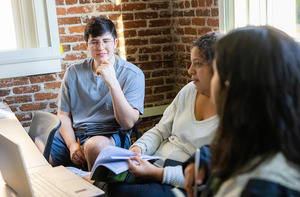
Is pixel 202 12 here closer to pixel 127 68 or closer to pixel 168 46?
pixel 168 46

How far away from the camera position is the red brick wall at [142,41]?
11.7ft

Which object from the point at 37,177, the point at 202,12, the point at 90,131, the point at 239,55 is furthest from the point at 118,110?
the point at 239,55

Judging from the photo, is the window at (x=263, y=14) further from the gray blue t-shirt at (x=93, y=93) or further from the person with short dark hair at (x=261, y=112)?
the person with short dark hair at (x=261, y=112)

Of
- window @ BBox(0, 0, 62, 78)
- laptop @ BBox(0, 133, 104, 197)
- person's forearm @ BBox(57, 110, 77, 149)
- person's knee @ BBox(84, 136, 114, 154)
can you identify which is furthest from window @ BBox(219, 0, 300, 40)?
laptop @ BBox(0, 133, 104, 197)

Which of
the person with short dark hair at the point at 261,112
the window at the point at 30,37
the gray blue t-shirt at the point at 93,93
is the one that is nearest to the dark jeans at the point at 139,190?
the person with short dark hair at the point at 261,112

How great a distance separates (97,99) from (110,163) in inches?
47.4

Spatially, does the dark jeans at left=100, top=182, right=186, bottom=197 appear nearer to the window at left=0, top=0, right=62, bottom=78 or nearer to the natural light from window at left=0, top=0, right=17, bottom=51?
the window at left=0, top=0, right=62, bottom=78

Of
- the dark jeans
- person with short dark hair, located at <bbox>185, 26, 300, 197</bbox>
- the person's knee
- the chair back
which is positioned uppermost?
person with short dark hair, located at <bbox>185, 26, 300, 197</bbox>

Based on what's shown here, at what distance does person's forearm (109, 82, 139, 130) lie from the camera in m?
2.70

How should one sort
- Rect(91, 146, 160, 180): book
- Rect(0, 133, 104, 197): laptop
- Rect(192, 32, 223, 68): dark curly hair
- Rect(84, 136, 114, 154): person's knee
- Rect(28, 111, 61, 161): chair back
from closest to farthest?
1. Rect(0, 133, 104, 197): laptop
2. Rect(91, 146, 160, 180): book
3. Rect(192, 32, 223, 68): dark curly hair
4. Rect(28, 111, 61, 161): chair back
5. Rect(84, 136, 114, 154): person's knee

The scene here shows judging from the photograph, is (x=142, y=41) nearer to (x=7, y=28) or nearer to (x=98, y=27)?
(x=98, y=27)

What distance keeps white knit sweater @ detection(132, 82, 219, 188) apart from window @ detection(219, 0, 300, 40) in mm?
984

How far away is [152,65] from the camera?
403cm

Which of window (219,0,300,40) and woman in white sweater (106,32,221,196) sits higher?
window (219,0,300,40)
